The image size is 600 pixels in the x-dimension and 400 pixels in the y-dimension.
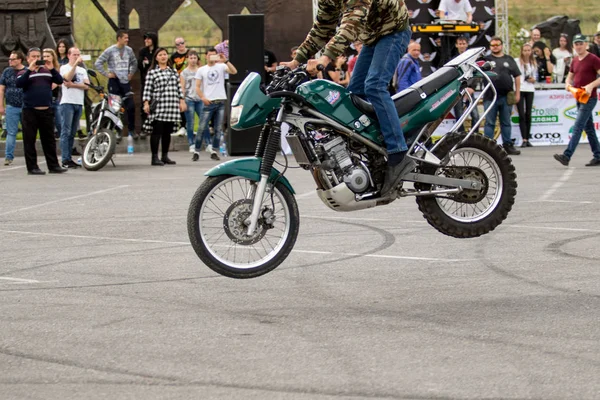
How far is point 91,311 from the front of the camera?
6.93 meters

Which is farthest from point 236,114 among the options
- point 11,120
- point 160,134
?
point 11,120

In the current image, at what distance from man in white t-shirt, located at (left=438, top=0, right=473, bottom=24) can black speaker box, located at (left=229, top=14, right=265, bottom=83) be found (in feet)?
13.8

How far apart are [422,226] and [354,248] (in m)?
1.52

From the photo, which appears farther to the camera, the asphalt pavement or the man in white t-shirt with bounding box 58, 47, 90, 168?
the man in white t-shirt with bounding box 58, 47, 90, 168

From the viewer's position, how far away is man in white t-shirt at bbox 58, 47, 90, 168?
763 inches

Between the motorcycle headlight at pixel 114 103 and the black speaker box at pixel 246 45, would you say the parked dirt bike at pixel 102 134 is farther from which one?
the black speaker box at pixel 246 45

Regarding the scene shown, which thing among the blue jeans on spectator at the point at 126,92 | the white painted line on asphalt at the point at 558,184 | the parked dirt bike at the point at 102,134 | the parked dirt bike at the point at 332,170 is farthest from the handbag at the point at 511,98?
the parked dirt bike at the point at 332,170

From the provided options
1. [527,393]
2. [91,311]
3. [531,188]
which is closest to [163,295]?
[91,311]

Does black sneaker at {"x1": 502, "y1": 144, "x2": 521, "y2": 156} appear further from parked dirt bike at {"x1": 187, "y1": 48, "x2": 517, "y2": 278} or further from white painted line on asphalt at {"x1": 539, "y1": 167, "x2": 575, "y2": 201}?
parked dirt bike at {"x1": 187, "y1": 48, "x2": 517, "y2": 278}

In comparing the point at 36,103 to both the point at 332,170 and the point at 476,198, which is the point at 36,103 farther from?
the point at 332,170

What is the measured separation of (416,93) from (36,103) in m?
10.5

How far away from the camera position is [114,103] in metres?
19.8

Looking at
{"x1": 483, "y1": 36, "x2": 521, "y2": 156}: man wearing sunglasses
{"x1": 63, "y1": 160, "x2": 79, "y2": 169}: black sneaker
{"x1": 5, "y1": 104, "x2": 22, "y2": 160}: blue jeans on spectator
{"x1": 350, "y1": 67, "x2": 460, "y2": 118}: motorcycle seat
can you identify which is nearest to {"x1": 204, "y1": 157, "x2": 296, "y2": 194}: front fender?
{"x1": 350, "y1": 67, "x2": 460, "y2": 118}: motorcycle seat

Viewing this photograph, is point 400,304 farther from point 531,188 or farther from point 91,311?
point 531,188
